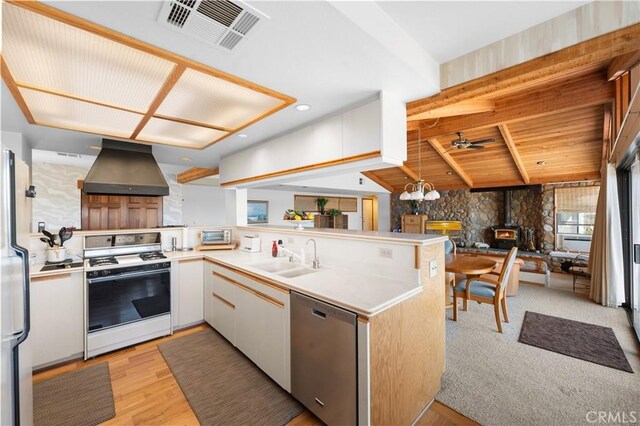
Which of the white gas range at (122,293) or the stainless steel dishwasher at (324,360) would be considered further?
the white gas range at (122,293)

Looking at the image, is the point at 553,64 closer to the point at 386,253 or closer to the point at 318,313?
the point at 386,253

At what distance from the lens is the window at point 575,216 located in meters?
5.88

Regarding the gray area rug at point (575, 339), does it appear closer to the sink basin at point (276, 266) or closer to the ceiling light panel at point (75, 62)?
the sink basin at point (276, 266)

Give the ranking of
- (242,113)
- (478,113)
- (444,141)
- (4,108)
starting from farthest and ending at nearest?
(444,141), (478,113), (242,113), (4,108)

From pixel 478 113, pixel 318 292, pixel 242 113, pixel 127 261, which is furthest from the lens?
pixel 478 113

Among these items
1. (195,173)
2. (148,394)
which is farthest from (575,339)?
(195,173)

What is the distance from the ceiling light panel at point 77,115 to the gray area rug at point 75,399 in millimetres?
2275

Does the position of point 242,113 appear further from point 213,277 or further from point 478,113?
point 478,113

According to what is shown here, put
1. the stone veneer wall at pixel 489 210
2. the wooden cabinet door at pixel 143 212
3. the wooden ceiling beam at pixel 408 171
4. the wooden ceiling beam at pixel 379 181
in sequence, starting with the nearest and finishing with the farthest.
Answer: the stone veneer wall at pixel 489 210
the wooden cabinet door at pixel 143 212
the wooden ceiling beam at pixel 408 171
the wooden ceiling beam at pixel 379 181

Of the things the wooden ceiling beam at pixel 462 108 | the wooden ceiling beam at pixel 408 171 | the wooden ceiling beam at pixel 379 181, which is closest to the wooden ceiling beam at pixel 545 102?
the wooden ceiling beam at pixel 462 108

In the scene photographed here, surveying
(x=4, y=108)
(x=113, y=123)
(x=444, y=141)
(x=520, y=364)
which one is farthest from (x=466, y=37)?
(x=444, y=141)

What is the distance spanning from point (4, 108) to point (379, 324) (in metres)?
3.27

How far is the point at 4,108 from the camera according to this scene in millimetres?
2094

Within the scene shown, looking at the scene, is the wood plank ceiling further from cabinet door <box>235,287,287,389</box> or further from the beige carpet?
the beige carpet
